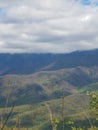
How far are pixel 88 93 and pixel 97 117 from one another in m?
3.72

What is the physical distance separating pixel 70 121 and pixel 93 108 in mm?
1744

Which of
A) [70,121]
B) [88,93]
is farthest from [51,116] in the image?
[88,93]

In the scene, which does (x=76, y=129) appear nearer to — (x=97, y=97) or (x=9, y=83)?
(x=97, y=97)

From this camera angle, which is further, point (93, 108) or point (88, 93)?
point (88, 93)

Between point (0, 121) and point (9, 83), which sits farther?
point (0, 121)

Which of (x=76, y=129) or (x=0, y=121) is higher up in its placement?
(x=0, y=121)

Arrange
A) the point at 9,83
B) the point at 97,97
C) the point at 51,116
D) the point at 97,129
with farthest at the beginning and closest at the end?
the point at 97,97
the point at 97,129
the point at 51,116
the point at 9,83

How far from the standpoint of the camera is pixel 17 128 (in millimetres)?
11641

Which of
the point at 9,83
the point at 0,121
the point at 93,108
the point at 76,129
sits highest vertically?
the point at 9,83

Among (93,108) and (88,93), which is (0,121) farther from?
(88,93)

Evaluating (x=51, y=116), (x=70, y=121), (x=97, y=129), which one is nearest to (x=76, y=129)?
(x=97, y=129)

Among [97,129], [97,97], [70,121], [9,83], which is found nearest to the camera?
[9,83]

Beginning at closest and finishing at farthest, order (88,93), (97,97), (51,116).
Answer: (51,116) → (97,97) → (88,93)

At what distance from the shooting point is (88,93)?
25156mm
